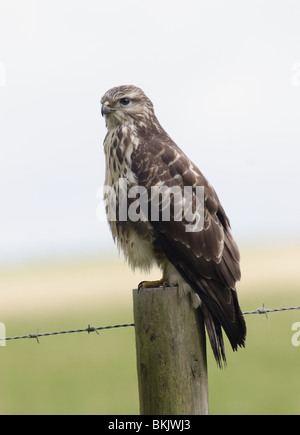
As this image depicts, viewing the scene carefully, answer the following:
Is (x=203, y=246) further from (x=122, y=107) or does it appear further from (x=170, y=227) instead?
(x=122, y=107)

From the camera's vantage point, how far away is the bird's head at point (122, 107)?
4.84 m

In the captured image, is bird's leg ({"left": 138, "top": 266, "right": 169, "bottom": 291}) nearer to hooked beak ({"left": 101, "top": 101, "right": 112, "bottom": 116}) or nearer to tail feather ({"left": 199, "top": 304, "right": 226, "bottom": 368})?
tail feather ({"left": 199, "top": 304, "right": 226, "bottom": 368})

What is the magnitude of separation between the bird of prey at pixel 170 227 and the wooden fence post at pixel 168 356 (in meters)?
0.28

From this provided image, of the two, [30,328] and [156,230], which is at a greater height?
[30,328]

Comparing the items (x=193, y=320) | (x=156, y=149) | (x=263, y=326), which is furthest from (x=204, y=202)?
(x=263, y=326)

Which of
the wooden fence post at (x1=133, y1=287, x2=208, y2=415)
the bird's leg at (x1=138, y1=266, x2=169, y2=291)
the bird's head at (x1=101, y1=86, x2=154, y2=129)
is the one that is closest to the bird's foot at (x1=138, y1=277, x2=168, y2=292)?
the bird's leg at (x1=138, y1=266, x2=169, y2=291)

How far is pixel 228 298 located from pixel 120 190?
3.47 ft

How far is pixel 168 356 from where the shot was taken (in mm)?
3348

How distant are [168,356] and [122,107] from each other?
2186 mm

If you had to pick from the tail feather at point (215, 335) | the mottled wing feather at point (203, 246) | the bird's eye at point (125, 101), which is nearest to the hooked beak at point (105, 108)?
the bird's eye at point (125, 101)

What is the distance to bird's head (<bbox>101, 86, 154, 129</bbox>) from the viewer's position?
484cm

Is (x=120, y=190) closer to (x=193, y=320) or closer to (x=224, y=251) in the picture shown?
(x=224, y=251)

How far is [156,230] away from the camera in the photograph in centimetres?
426

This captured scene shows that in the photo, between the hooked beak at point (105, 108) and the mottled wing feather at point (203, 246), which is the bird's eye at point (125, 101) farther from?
the mottled wing feather at point (203, 246)
